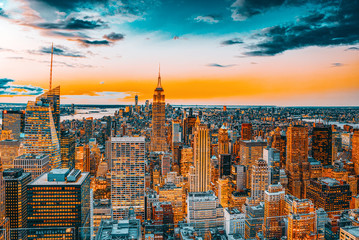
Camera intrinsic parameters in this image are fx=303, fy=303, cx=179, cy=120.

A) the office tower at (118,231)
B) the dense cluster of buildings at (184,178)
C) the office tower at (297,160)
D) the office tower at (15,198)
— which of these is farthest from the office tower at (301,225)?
the office tower at (15,198)

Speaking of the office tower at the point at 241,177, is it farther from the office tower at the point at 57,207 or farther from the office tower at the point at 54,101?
the office tower at the point at 57,207

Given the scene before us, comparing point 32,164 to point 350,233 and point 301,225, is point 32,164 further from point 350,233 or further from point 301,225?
point 350,233

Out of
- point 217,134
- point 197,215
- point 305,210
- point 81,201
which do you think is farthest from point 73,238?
point 217,134

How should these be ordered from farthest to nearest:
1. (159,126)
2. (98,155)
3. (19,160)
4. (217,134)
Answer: (159,126)
(217,134)
(98,155)
(19,160)

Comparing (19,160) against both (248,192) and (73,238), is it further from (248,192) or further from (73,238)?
(248,192)

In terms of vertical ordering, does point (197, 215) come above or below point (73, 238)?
below

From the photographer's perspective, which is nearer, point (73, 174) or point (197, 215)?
point (73, 174)

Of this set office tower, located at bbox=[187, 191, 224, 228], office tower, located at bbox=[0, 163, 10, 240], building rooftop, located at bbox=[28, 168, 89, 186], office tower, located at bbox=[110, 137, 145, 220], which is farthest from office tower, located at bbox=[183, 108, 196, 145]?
building rooftop, located at bbox=[28, 168, 89, 186]

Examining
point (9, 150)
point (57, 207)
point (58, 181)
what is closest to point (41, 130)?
point (9, 150)
